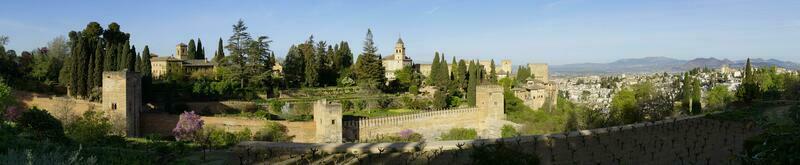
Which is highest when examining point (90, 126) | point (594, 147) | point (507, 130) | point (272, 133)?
point (594, 147)

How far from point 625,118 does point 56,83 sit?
940 inches

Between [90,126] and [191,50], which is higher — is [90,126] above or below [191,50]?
below

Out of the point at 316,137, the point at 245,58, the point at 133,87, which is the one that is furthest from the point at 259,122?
the point at 245,58

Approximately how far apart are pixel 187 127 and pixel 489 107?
15066 mm

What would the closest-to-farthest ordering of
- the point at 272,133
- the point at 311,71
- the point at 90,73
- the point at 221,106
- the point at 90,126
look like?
1. the point at 90,126
2. the point at 272,133
3. the point at 90,73
4. the point at 221,106
5. the point at 311,71

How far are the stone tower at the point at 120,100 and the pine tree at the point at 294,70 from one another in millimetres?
12375

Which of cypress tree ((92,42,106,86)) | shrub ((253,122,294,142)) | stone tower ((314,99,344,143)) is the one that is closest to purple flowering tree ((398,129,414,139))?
stone tower ((314,99,344,143))

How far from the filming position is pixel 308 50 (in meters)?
35.0

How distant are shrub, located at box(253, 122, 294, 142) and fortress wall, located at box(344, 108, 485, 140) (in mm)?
2661

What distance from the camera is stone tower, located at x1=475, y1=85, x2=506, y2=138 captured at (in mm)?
28766

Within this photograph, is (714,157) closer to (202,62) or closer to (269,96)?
(269,96)

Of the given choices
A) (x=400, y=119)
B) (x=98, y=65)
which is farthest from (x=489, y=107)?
(x=98, y=65)

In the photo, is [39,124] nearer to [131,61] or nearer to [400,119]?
[131,61]

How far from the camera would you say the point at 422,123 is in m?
25.3
